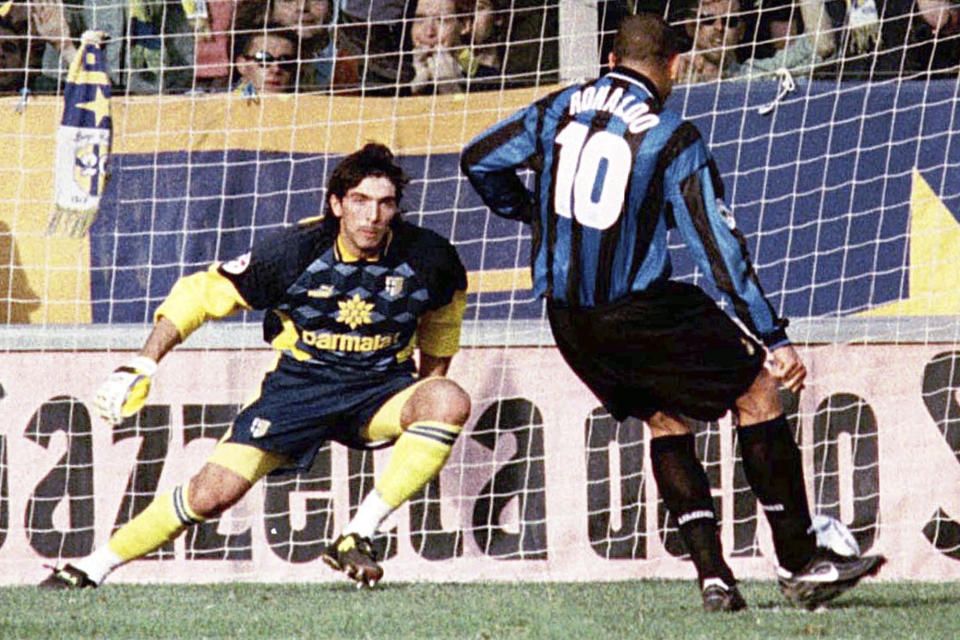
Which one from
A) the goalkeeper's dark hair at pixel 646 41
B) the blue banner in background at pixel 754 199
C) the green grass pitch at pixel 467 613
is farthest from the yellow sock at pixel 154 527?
the goalkeeper's dark hair at pixel 646 41

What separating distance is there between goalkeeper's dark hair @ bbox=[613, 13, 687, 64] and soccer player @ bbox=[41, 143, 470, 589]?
118 centimetres

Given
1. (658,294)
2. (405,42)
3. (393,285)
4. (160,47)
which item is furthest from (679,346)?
(160,47)

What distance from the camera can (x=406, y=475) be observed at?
256 inches

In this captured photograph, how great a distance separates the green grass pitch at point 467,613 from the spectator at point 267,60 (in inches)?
83.5

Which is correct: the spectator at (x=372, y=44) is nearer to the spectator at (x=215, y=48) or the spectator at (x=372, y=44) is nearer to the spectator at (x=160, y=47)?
the spectator at (x=215, y=48)

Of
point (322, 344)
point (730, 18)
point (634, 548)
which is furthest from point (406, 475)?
point (730, 18)

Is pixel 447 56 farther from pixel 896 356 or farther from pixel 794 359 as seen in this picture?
pixel 794 359

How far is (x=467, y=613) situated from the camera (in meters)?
5.74

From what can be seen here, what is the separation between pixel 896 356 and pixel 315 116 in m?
2.44

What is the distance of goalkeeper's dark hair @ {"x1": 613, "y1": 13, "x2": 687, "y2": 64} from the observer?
18.5 feet

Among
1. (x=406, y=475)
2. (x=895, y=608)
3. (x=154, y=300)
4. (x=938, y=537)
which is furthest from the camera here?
(x=154, y=300)

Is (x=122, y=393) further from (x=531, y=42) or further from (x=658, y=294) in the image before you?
(x=531, y=42)

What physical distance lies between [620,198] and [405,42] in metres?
2.90

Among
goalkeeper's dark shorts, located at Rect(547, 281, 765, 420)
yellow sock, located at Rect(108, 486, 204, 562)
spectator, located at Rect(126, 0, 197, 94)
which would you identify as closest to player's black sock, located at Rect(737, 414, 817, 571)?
goalkeeper's dark shorts, located at Rect(547, 281, 765, 420)
